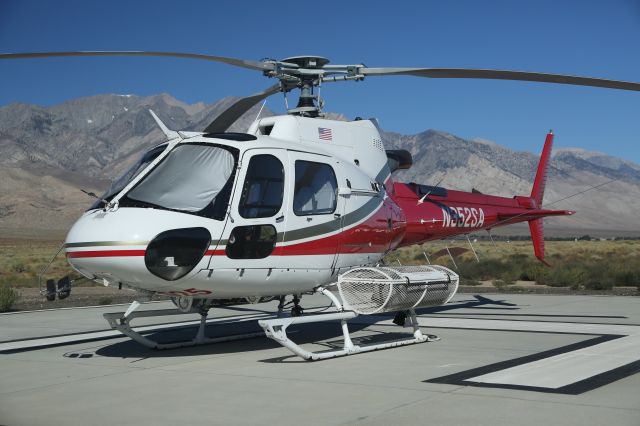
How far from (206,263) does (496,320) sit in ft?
24.1

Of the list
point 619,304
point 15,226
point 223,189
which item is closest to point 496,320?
point 619,304

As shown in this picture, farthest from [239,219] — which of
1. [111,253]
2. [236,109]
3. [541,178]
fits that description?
[541,178]

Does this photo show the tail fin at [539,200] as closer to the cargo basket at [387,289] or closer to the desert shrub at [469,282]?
the cargo basket at [387,289]

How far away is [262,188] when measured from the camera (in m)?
10.6

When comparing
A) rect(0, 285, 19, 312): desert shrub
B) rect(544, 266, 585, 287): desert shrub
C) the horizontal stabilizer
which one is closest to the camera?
the horizontal stabilizer

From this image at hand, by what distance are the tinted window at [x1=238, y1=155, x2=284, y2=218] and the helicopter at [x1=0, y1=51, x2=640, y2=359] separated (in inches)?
0.6

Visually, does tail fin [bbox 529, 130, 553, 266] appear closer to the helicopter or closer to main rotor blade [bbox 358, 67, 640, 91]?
the helicopter

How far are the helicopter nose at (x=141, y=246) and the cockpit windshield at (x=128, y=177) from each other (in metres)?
0.28

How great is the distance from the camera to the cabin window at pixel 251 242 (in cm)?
Answer: 1009

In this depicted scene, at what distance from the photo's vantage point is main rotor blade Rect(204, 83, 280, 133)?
12.8m

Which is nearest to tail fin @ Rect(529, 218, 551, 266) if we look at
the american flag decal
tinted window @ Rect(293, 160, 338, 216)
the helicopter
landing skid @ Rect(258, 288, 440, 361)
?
the helicopter

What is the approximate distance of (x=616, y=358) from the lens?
33.3 feet

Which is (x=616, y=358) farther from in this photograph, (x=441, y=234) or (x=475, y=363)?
(x=441, y=234)

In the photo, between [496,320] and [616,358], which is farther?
[496,320]
